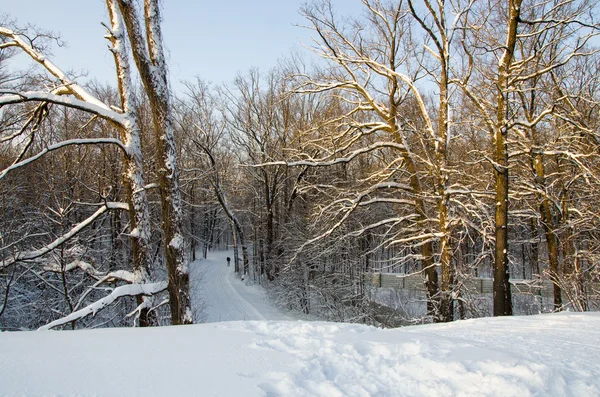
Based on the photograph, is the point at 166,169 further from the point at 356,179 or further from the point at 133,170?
the point at 356,179

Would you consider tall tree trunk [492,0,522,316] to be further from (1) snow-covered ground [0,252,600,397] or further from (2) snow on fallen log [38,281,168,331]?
(2) snow on fallen log [38,281,168,331]

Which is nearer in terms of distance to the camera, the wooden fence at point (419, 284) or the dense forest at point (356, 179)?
the dense forest at point (356, 179)

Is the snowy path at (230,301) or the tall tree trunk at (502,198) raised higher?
the tall tree trunk at (502,198)

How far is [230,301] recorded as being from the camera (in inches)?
789

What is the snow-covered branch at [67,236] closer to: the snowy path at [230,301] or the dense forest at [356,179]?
the dense forest at [356,179]

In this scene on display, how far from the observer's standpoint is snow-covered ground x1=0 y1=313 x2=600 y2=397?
2176 millimetres

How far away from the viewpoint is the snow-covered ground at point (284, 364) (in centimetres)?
218

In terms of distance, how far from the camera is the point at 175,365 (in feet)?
8.30

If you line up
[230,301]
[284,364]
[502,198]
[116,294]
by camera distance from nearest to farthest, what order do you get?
[284,364]
[116,294]
[502,198]
[230,301]

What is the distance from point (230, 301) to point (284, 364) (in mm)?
18255

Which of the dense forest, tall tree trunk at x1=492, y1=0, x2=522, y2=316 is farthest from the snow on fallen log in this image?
tall tree trunk at x1=492, y1=0, x2=522, y2=316

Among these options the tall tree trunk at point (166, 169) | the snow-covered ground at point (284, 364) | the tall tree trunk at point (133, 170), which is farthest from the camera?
the tall tree trunk at point (133, 170)

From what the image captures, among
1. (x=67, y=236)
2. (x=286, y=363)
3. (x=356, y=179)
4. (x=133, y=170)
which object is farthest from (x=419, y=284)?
(x=286, y=363)

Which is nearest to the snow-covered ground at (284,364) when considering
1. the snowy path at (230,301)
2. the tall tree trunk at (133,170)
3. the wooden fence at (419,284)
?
the tall tree trunk at (133,170)
